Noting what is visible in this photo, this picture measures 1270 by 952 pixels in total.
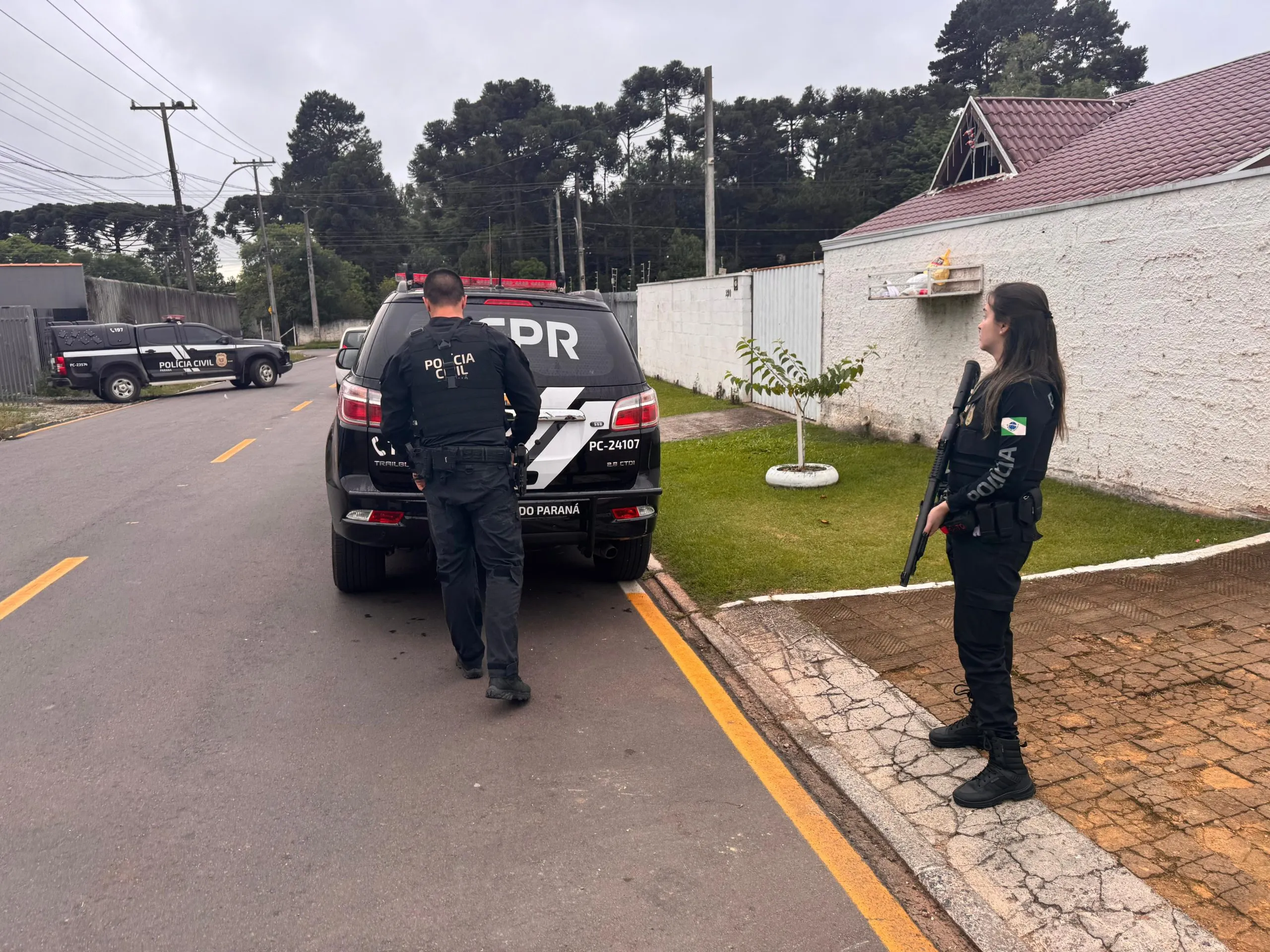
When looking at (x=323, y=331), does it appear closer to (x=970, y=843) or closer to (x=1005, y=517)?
(x=1005, y=517)

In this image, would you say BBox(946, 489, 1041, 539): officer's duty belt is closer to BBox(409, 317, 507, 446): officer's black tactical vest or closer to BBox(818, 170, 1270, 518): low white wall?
BBox(409, 317, 507, 446): officer's black tactical vest

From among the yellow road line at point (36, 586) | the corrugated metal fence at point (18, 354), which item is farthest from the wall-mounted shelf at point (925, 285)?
the corrugated metal fence at point (18, 354)

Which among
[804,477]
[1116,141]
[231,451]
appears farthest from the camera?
[231,451]

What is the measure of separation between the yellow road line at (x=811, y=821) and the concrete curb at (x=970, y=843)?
143 millimetres

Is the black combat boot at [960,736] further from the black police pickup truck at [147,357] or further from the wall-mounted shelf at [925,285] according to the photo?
the black police pickup truck at [147,357]

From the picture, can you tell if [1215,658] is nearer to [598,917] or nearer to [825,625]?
[825,625]

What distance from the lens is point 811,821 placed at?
330cm

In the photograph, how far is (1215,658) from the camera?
4355 mm

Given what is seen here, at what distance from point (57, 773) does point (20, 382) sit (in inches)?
799

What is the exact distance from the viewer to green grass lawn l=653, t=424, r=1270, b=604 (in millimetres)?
5984

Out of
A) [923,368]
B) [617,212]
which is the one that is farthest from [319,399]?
[617,212]

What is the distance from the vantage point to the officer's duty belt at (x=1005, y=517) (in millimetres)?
3227

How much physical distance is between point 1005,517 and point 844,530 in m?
3.93

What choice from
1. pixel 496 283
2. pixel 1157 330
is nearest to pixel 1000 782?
pixel 496 283
